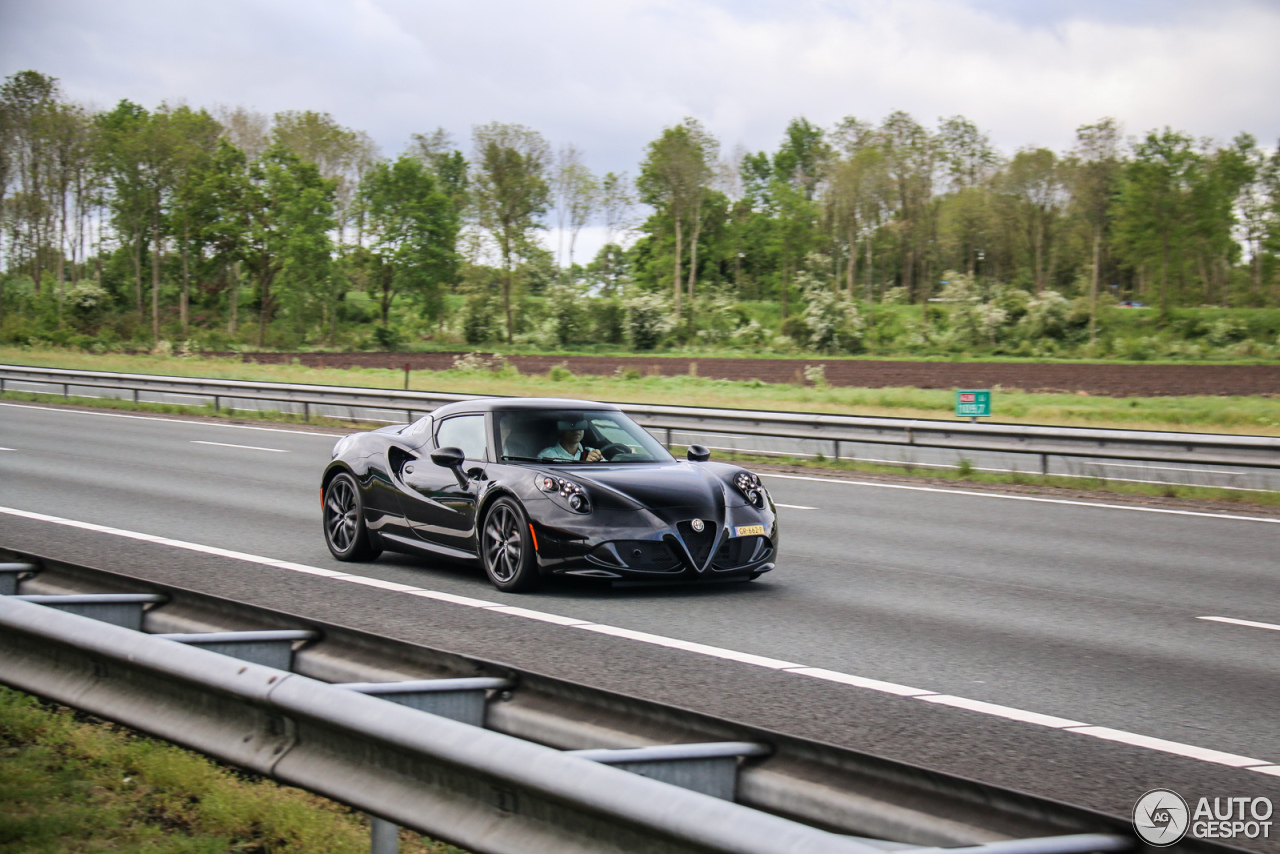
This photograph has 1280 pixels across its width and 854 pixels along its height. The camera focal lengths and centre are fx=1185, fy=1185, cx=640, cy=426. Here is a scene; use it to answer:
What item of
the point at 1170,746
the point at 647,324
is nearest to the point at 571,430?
the point at 1170,746

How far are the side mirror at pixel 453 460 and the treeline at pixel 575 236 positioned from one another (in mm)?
61276

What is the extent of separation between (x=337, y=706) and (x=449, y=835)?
1.67 ft

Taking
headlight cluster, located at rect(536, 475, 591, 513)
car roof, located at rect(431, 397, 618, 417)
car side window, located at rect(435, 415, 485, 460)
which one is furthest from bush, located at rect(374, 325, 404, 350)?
headlight cluster, located at rect(536, 475, 591, 513)

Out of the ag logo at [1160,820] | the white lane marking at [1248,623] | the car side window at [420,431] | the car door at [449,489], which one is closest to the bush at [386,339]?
the car side window at [420,431]

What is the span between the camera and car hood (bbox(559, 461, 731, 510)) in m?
7.95

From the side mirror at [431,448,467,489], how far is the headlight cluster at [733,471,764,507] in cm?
199

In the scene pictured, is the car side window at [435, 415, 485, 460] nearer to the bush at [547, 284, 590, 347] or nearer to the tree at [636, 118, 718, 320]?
the bush at [547, 284, 590, 347]

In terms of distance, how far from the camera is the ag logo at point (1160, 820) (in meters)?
2.37

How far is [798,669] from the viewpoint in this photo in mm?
6336

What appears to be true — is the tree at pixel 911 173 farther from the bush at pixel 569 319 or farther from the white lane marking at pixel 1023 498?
the white lane marking at pixel 1023 498

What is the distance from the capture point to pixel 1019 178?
89500 mm

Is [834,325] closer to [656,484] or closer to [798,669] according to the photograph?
[656,484]

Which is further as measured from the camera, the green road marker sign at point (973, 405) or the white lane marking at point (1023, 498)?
the green road marker sign at point (973, 405)

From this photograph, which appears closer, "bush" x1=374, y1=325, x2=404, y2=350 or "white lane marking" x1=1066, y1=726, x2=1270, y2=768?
"white lane marking" x1=1066, y1=726, x2=1270, y2=768
